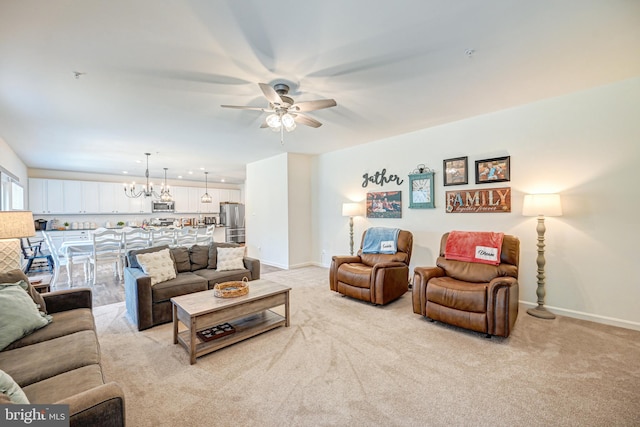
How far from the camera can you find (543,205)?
123 inches

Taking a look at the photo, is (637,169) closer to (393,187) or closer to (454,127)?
(454,127)

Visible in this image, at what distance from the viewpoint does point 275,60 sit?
2.39m

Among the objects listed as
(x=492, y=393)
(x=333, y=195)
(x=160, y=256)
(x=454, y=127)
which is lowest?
(x=492, y=393)

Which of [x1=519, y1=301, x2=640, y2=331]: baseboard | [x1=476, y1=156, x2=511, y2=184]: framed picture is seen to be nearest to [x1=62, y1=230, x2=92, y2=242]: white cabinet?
[x1=476, y1=156, x2=511, y2=184]: framed picture

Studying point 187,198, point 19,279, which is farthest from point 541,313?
point 187,198

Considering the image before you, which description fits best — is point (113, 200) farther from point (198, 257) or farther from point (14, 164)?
point (198, 257)

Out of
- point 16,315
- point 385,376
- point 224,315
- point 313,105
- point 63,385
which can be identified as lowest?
point 385,376

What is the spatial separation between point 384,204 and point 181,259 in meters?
3.40

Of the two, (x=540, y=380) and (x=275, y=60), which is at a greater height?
(x=275, y=60)

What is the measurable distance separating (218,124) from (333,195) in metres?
2.77

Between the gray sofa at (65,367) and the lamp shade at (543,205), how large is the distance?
3.93 meters

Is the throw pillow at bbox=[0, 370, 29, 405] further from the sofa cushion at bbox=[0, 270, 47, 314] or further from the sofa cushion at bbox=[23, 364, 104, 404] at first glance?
the sofa cushion at bbox=[0, 270, 47, 314]

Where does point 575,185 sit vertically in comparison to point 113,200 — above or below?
below

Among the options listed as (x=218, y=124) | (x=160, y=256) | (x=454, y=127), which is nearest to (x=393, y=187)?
(x=454, y=127)
